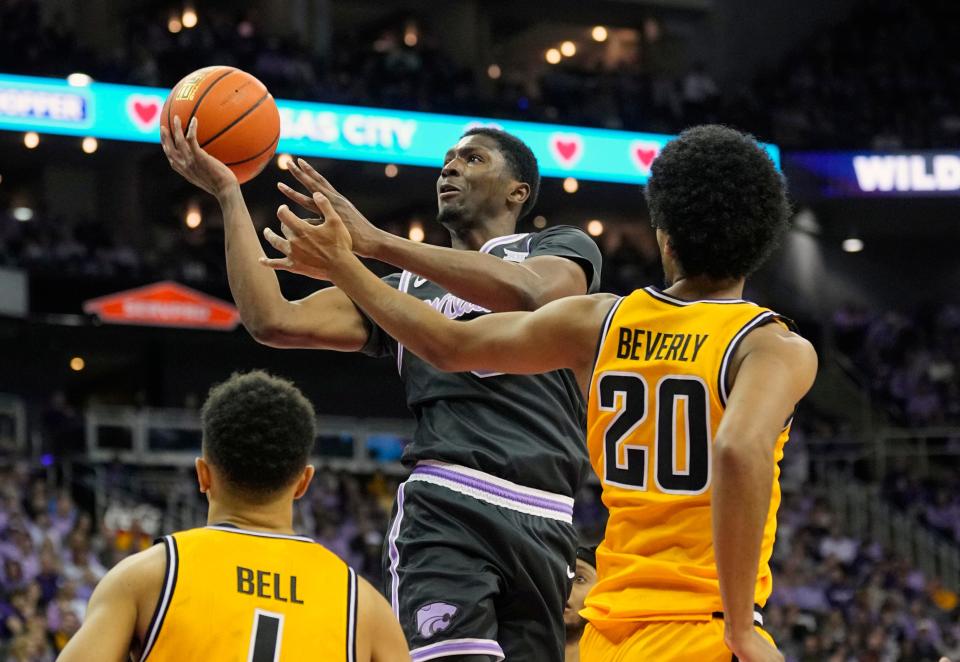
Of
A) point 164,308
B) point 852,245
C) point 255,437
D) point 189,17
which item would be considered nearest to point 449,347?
point 255,437

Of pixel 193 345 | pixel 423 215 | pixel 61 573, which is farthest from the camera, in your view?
pixel 423 215

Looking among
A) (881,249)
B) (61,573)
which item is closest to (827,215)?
(881,249)

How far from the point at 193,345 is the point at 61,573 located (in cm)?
1311

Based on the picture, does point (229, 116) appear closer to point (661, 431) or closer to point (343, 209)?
point (343, 209)

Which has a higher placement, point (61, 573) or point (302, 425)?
point (302, 425)

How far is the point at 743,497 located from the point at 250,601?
1.10 metres

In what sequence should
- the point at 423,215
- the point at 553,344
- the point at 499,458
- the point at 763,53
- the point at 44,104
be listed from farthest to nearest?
the point at 763,53, the point at 423,215, the point at 44,104, the point at 499,458, the point at 553,344

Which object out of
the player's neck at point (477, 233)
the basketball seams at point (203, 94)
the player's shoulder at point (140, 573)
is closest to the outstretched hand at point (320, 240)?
the player's shoulder at point (140, 573)

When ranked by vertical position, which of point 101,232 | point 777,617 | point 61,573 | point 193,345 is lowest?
point 777,617

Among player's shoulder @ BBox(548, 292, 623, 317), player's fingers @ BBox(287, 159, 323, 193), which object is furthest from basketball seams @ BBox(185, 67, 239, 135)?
player's shoulder @ BBox(548, 292, 623, 317)

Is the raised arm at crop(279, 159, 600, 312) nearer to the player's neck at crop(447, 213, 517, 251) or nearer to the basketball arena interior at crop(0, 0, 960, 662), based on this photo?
the player's neck at crop(447, 213, 517, 251)

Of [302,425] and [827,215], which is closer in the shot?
[302,425]

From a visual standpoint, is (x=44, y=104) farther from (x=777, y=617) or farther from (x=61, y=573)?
(x=777, y=617)

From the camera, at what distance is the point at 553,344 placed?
12.3ft
